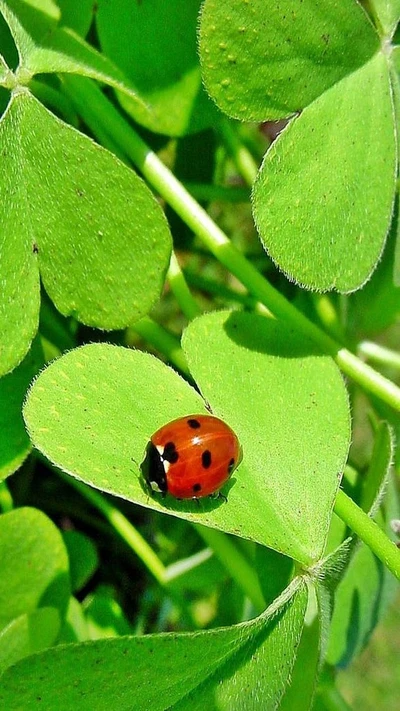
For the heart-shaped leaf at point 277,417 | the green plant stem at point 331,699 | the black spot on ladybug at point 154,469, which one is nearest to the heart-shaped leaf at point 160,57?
the heart-shaped leaf at point 277,417

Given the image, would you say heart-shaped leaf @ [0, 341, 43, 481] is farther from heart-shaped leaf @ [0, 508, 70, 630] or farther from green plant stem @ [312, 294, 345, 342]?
green plant stem @ [312, 294, 345, 342]

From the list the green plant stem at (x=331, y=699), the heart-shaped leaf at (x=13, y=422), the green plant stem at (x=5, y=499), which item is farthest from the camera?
the green plant stem at (x=331, y=699)

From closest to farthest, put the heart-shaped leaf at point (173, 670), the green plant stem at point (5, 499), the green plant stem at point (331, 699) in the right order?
the heart-shaped leaf at point (173, 670) → the green plant stem at point (5, 499) → the green plant stem at point (331, 699)

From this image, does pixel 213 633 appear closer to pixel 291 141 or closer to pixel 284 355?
pixel 284 355

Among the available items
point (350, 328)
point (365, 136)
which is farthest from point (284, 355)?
point (350, 328)

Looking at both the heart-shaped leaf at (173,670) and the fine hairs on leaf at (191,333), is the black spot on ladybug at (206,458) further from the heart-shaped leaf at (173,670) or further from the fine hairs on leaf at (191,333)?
the heart-shaped leaf at (173,670)

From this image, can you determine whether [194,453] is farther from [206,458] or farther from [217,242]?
[217,242]
